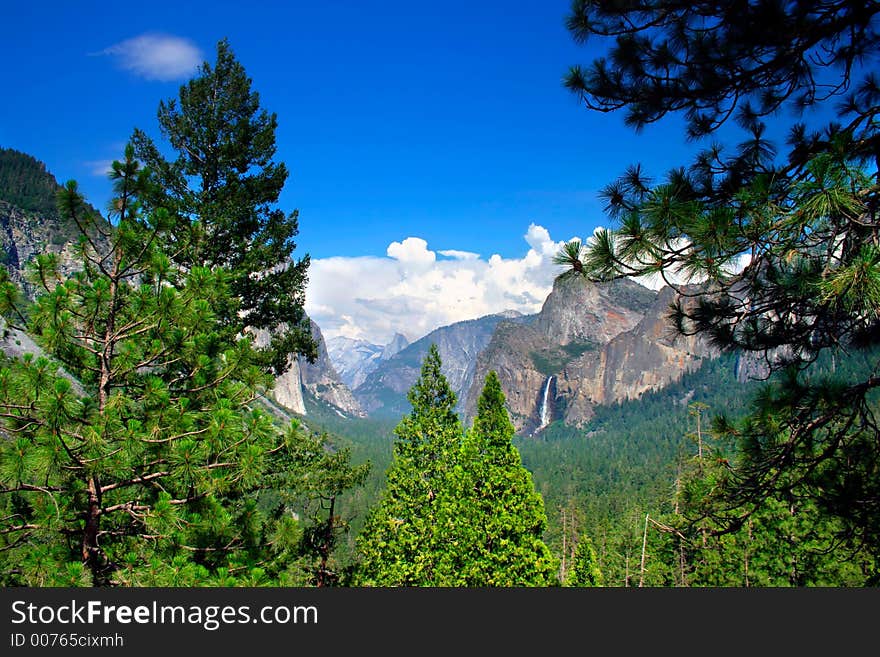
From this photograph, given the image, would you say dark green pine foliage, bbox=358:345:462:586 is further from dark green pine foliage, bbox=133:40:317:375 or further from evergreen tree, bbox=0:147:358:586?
evergreen tree, bbox=0:147:358:586

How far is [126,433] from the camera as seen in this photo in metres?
4.24

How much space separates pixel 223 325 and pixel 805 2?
8.98m

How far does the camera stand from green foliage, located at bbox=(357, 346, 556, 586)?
12.5m

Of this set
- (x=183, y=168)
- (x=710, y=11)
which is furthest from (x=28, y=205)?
(x=710, y=11)

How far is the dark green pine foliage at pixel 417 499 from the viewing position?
13492 mm

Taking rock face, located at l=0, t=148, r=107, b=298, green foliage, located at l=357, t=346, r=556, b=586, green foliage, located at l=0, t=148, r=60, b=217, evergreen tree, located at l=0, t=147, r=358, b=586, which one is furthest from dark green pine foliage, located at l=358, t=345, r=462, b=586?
green foliage, located at l=0, t=148, r=60, b=217

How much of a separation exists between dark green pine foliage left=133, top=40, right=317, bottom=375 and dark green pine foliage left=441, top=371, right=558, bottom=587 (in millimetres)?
5457

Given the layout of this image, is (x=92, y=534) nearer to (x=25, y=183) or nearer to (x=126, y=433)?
(x=126, y=433)

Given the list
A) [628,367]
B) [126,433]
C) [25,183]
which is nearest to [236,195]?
[126,433]

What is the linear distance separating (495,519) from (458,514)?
1.10 metres

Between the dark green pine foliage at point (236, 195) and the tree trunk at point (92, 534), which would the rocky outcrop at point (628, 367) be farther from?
the tree trunk at point (92, 534)

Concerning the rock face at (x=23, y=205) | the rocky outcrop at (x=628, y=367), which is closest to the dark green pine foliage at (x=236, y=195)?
the rock face at (x=23, y=205)

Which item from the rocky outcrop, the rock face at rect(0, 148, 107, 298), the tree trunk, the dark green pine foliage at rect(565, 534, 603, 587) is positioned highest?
the rock face at rect(0, 148, 107, 298)

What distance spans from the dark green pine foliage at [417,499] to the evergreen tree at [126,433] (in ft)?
27.8
